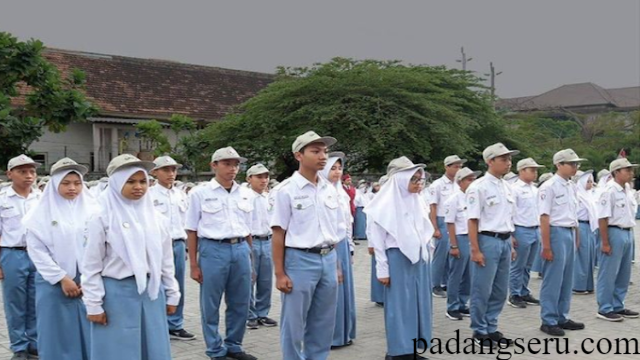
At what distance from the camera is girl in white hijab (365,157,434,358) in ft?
20.5

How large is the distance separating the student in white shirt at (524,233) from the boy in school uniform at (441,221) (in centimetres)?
103

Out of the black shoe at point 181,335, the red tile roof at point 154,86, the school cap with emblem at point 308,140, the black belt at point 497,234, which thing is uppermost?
the red tile roof at point 154,86

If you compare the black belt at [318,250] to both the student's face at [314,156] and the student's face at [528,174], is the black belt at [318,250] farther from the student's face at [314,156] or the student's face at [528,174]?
the student's face at [528,174]

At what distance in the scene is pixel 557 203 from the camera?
7.57 m

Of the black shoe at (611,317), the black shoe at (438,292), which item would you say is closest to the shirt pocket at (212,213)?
the black shoe at (438,292)

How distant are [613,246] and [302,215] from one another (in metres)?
4.46

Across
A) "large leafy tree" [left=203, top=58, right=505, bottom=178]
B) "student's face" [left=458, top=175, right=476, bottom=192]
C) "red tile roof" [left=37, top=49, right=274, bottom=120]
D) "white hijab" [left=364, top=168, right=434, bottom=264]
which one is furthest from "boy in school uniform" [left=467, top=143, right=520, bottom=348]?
"red tile roof" [left=37, top=49, right=274, bottom=120]

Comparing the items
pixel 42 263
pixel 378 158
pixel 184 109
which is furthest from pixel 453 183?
pixel 184 109

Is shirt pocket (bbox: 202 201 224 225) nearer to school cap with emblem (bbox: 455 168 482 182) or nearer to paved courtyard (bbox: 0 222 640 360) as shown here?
paved courtyard (bbox: 0 222 640 360)

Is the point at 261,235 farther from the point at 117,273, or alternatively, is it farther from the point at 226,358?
the point at 117,273

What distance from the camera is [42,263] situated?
5.49m

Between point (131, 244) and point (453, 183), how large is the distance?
22.1 feet

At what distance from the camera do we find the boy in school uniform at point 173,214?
7539mm

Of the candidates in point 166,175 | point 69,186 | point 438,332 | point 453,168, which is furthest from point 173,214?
point 453,168
